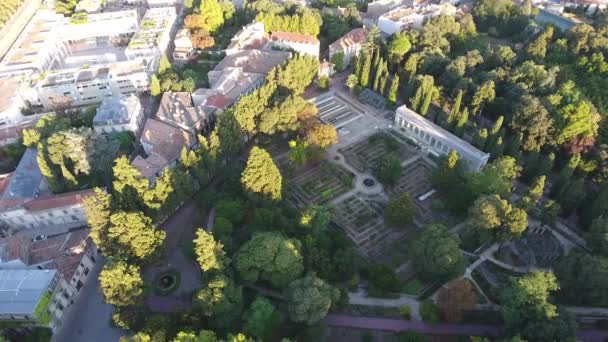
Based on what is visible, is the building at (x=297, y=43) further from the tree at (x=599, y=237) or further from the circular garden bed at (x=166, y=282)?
the tree at (x=599, y=237)

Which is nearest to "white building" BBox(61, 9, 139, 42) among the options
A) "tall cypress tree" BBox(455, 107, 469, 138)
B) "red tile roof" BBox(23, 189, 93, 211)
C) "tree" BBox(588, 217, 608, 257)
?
"red tile roof" BBox(23, 189, 93, 211)

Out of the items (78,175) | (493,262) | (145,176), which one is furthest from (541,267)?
(78,175)

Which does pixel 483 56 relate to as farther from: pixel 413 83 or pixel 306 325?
pixel 306 325

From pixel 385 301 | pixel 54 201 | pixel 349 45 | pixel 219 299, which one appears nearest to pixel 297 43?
pixel 349 45

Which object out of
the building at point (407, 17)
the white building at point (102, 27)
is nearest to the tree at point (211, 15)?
the white building at point (102, 27)

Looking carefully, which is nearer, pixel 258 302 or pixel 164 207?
pixel 258 302

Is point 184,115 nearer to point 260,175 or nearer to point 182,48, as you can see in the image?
point 260,175
